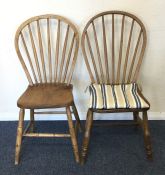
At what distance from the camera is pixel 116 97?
156 cm

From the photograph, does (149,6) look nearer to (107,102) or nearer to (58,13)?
(58,13)

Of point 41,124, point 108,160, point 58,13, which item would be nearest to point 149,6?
point 58,13

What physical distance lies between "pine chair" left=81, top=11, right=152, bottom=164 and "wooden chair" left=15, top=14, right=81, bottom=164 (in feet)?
0.45

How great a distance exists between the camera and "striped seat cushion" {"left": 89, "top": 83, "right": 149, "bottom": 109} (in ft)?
4.87

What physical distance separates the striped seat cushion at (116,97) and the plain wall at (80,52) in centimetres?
31

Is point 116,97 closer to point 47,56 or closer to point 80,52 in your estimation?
point 80,52

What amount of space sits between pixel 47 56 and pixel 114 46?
52 cm

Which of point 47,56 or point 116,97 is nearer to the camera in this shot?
point 116,97

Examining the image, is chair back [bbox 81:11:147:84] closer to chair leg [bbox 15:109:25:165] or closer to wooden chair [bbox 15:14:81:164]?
wooden chair [bbox 15:14:81:164]

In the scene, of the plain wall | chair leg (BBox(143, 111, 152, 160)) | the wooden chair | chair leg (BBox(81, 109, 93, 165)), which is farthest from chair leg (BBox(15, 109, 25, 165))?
chair leg (BBox(143, 111, 152, 160))

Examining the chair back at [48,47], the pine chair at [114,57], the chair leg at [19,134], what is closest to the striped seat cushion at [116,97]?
the pine chair at [114,57]

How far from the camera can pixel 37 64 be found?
5.86 feet

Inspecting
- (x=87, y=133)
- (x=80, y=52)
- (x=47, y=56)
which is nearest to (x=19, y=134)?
(x=87, y=133)

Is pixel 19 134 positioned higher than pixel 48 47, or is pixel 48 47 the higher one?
pixel 48 47
